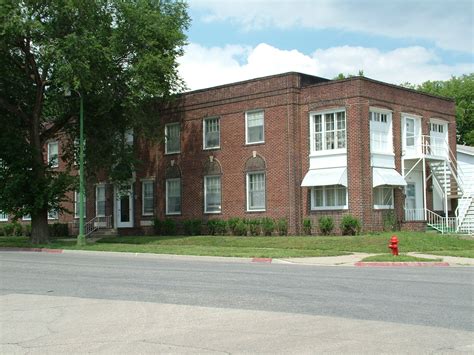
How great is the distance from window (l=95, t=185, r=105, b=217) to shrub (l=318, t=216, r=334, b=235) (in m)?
16.3

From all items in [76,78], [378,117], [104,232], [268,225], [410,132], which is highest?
[76,78]

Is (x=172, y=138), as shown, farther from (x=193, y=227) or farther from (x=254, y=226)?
(x=254, y=226)

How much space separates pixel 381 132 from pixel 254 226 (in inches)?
310

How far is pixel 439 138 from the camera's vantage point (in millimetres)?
35500

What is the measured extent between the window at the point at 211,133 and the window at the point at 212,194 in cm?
179

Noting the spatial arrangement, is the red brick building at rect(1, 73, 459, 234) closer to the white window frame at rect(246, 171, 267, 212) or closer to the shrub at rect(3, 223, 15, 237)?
the white window frame at rect(246, 171, 267, 212)

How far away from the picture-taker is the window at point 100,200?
4133cm

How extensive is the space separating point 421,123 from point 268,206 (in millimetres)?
9439

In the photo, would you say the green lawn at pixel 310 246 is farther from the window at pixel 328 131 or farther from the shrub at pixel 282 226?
the window at pixel 328 131

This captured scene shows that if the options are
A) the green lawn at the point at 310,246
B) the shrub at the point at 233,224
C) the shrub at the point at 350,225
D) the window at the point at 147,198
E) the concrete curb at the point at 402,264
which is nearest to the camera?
the concrete curb at the point at 402,264

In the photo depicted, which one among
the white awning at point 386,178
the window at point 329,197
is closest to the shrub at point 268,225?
the window at point 329,197

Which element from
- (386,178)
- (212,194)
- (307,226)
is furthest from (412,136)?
(212,194)

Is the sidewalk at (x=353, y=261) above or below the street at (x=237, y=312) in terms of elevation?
below

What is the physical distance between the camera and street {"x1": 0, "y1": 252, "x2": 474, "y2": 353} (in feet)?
26.5
